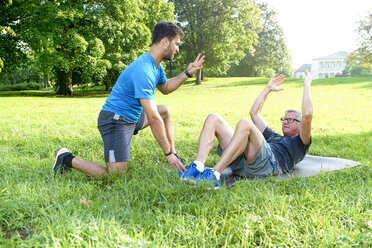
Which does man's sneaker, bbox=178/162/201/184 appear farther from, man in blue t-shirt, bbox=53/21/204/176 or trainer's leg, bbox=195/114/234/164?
trainer's leg, bbox=195/114/234/164

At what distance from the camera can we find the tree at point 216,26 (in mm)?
28844

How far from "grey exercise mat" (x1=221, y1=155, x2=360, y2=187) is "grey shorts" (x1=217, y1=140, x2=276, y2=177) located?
121 mm

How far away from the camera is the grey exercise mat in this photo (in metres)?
3.60

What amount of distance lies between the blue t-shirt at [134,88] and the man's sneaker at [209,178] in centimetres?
104

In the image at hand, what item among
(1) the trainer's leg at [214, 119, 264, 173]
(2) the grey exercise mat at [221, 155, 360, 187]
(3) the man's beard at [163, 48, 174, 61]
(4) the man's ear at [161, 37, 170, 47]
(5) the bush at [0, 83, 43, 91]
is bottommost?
(2) the grey exercise mat at [221, 155, 360, 187]

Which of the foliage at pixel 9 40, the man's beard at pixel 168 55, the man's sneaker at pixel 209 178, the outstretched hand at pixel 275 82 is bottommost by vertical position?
the man's sneaker at pixel 209 178

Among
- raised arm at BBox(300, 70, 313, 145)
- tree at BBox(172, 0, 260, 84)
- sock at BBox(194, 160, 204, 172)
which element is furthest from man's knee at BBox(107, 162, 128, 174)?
tree at BBox(172, 0, 260, 84)

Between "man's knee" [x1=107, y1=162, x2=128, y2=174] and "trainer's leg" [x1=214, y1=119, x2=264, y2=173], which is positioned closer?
"trainer's leg" [x1=214, y1=119, x2=264, y2=173]

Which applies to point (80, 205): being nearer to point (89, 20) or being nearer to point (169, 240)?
point (169, 240)

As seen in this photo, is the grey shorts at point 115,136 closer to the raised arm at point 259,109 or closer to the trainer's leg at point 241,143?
Answer: the trainer's leg at point 241,143

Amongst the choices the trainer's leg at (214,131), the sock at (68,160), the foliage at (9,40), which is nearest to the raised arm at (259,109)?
the trainer's leg at (214,131)

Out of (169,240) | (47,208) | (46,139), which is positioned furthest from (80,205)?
(46,139)

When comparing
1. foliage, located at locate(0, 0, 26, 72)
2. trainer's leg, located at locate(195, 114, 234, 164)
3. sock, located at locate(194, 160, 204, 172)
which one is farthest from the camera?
foliage, located at locate(0, 0, 26, 72)

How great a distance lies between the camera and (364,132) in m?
6.66
